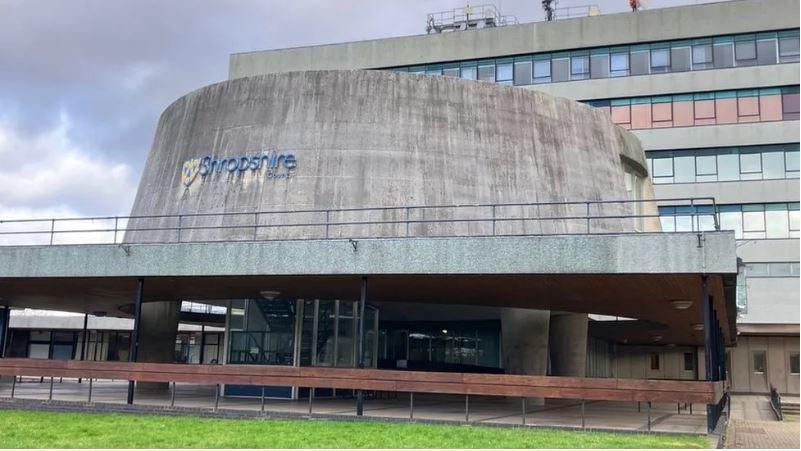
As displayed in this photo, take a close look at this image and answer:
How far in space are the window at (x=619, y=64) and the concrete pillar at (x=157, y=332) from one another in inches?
1251

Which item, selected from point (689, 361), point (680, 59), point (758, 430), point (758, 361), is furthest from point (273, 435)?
point (689, 361)

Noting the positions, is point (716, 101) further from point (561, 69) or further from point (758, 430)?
point (758, 430)

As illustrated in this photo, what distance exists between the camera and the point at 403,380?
18.6m

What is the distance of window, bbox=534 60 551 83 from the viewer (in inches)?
2055

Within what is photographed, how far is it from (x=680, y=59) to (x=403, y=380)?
37.5 metres

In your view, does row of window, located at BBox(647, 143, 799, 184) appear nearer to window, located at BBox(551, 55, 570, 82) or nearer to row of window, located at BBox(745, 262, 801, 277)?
row of window, located at BBox(745, 262, 801, 277)

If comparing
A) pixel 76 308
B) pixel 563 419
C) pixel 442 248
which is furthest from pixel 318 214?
pixel 76 308

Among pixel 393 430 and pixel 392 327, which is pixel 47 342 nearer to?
pixel 392 327

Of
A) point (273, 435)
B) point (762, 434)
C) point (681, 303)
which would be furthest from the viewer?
point (681, 303)

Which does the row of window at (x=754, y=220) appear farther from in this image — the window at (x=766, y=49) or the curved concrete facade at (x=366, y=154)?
the curved concrete facade at (x=366, y=154)

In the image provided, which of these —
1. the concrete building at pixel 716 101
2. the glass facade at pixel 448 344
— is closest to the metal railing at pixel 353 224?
the glass facade at pixel 448 344

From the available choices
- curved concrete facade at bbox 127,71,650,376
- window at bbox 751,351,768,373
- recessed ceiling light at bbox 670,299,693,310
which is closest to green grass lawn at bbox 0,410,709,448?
recessed ceiling light at bbox 670,299,693,310

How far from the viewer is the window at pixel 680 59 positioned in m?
49.6

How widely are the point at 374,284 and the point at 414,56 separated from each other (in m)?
36.2
